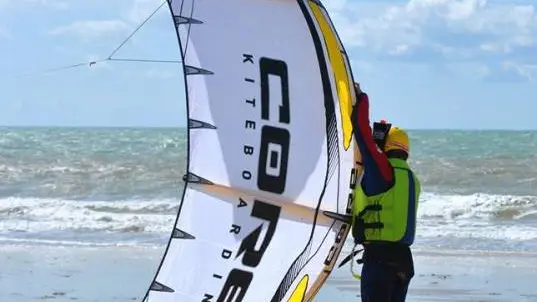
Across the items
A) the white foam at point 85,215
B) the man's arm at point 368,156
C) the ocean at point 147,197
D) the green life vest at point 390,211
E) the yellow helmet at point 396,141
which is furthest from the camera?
the white foam at point 85,215

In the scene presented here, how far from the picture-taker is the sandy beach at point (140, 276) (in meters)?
8.53

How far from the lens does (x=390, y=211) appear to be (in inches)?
175

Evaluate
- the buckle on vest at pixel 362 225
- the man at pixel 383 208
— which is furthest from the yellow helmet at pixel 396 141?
the buckle on vest at pixel 362 225

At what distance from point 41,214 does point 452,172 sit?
32.5 feet

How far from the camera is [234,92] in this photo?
14.9 feet

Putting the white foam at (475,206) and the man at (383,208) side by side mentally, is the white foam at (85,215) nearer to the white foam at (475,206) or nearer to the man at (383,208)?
the white foam at (475,206)

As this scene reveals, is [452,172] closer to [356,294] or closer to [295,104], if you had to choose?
[356,294]

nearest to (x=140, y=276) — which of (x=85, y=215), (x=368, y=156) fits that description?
(x=368, y=156)

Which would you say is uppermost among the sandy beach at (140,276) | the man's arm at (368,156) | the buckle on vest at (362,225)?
the man's arm at (368,156)

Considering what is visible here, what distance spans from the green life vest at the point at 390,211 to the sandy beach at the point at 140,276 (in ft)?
13.0

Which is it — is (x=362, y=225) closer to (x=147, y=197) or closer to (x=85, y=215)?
(x=85, y=215)

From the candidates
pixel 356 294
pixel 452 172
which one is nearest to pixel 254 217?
pixel 356 294

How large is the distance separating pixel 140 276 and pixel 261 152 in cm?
506

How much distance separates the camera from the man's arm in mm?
4320
